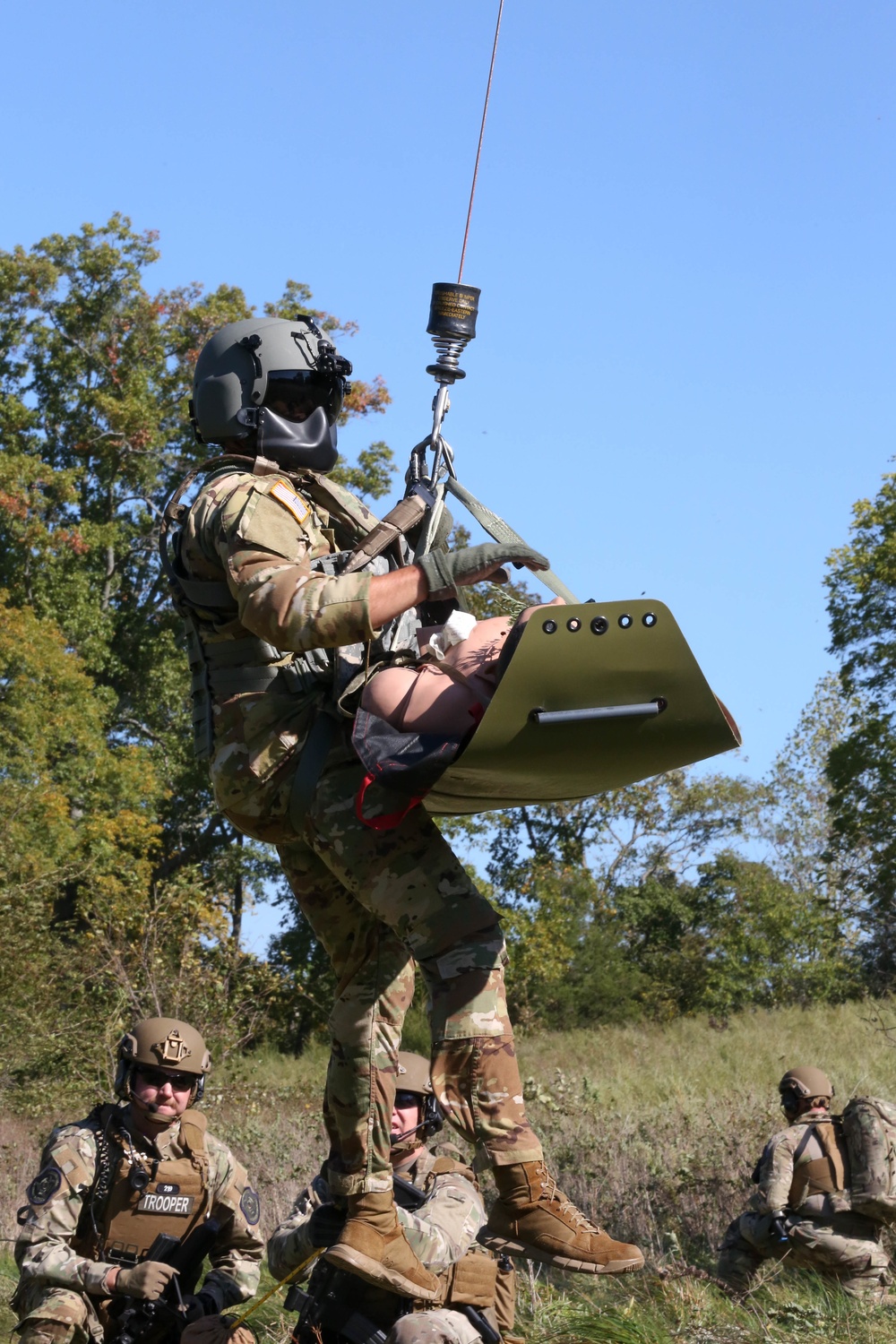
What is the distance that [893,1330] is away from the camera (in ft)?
18.0

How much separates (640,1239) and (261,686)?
7855 millimetres

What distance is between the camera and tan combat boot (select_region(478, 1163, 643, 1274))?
13.0 feet

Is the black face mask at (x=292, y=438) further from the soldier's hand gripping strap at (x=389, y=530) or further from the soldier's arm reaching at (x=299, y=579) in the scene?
the soldier's hand gripping strap at (x=389, y=530)

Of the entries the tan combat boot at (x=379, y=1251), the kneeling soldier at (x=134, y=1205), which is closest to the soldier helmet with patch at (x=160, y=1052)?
the kneeling soldier at (x=134, y=1205)

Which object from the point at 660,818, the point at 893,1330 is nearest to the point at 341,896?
the point at 893,1330

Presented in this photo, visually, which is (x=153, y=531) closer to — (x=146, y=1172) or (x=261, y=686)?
(x=146, y=1172)

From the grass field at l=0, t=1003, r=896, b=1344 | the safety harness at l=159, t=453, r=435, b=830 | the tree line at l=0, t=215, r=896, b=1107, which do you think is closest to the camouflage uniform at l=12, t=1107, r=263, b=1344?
the grass field at l=0, t=1003, r=896, b=1344

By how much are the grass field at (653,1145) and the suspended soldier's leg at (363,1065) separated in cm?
175

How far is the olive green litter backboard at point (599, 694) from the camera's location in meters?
3.78

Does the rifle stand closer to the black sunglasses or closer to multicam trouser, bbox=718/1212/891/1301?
the black sunglasses

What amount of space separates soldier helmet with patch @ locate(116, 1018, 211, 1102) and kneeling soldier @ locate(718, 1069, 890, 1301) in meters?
3.91

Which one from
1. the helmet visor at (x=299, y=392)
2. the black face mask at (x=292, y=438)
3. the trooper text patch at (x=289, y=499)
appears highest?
the helmet visor at (x=299, y=392)

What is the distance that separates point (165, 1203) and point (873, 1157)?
15.1 ft

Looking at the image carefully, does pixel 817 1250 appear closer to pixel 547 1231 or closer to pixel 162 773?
pixel 547 1231
